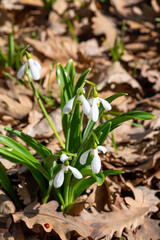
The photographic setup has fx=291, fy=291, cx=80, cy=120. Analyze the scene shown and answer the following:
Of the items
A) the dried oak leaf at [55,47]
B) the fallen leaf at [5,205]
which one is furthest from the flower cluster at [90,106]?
the dried oak leaf at [55,47]

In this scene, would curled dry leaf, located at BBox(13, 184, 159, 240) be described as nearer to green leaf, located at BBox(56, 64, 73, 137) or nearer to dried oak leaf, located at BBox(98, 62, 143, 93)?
green leaf, located at BBox(56, 64, 73, 137)

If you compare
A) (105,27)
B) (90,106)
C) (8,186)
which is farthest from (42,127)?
(105,27)

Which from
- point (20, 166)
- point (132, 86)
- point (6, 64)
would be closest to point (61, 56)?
point (6, 64)

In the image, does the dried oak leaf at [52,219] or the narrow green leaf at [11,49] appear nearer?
the dried oak leaf at [52,219]

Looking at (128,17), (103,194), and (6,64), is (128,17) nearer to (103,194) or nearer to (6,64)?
(6,64)

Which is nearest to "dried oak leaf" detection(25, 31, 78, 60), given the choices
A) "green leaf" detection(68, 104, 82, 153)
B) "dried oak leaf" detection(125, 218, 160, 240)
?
"green leaf" detection(68, 104, 82, 153)

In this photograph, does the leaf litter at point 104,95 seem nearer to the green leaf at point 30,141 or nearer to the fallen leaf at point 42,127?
the fallen leaf at point 42,127
